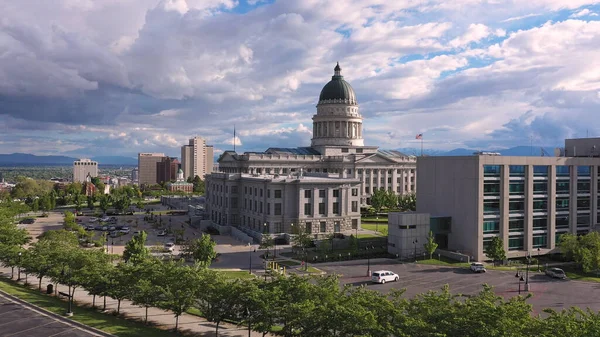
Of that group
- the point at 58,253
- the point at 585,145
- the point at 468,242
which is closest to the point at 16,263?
the point at 58,253

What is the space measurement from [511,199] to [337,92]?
85456 millimetres

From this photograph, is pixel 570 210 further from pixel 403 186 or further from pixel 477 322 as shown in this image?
pixel 403 186

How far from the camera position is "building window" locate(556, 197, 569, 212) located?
72.4 metres

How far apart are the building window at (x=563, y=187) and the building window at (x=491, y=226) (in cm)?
1210

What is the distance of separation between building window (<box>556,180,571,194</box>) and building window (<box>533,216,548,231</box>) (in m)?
4.82

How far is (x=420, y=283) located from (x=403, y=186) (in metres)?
93.1

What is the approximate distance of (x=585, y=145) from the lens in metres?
80.1

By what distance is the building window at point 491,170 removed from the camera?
67.7m

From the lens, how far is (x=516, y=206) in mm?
70000

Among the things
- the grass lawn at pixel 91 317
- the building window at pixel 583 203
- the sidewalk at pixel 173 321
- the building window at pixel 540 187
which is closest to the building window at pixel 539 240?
the building window at pixel 540 187

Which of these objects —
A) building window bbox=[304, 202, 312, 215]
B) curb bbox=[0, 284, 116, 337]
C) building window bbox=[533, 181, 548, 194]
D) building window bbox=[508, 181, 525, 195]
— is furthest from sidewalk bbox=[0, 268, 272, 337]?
building window bbox=[533, 181, 548, 194]

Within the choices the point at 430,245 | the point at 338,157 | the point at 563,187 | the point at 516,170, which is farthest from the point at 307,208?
the point at 338,157

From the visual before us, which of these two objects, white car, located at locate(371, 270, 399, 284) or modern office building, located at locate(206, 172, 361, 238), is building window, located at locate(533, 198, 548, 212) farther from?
modern office building, located at locate(206, 172, 361, 238)

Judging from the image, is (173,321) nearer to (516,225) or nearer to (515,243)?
(515,243)
